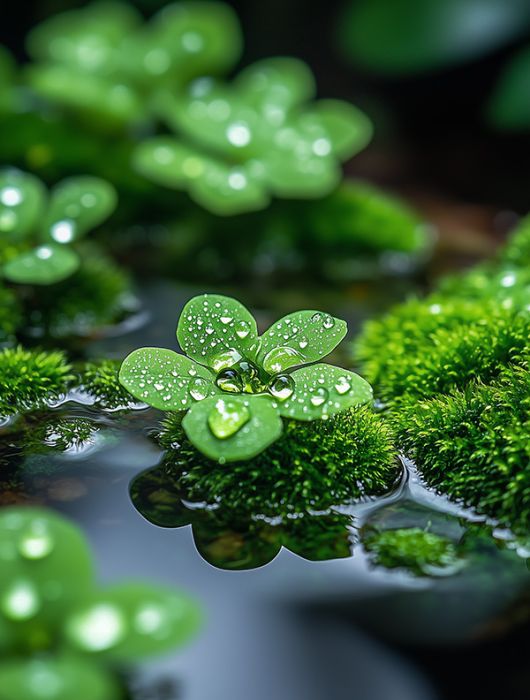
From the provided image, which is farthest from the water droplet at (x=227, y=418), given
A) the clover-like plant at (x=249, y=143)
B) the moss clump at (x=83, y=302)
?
the clover-like plant at (x=249, y=143)

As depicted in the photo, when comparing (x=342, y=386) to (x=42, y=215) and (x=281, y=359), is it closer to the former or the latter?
(x=281, y=359)

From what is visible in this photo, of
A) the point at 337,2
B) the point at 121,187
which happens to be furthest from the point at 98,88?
the point at 337,2

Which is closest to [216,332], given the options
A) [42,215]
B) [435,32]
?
[42,215]

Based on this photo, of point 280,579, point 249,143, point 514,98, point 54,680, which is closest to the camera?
point 54,680

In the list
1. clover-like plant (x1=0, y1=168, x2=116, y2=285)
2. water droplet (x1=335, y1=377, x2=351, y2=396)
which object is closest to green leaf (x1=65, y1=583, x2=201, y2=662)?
water droplet (x1=335, y1=377, x2=351, y2=396)

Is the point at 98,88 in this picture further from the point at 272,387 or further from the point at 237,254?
the point at 272,387

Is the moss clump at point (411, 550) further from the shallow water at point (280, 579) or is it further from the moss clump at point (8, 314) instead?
the moss clump at point (8, 314)
